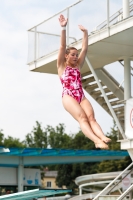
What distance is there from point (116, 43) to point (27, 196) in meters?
8.40

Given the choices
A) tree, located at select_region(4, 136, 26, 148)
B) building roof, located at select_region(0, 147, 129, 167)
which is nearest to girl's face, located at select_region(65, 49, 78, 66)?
building roof, located at select_region(0, 147, 129, 167)

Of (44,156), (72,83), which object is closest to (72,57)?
(72,83)

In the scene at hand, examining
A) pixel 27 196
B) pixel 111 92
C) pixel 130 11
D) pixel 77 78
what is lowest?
pixel 27 196

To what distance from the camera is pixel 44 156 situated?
3369 cm

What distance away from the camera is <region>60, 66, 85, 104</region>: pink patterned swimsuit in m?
9.97

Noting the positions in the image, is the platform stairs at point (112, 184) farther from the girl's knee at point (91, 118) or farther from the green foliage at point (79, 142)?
the green foliage at point (79, 142)

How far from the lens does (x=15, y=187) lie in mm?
31297

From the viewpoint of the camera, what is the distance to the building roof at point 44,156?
101ft

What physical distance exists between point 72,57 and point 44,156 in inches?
946

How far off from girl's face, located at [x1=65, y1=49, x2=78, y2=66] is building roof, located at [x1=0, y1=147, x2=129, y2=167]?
66.3ft

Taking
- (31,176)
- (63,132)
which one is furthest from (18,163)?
(63,132)

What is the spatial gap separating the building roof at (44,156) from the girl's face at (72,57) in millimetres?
20209

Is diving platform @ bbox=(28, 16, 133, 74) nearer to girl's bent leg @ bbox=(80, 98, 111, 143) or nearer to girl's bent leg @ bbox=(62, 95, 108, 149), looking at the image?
girl's bent leg @ bbox=(80, 98, 111, 143)

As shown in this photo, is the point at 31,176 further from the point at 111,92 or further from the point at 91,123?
the point at 91,123
